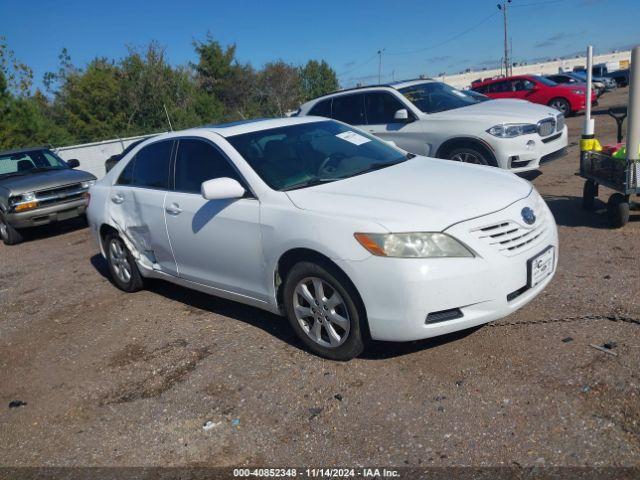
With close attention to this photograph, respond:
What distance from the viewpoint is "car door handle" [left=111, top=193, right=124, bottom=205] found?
216 inches

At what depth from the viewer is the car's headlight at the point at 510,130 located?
7723 mm

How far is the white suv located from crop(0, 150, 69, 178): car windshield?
5.08 m

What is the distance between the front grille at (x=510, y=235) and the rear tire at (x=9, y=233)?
892 centimetres

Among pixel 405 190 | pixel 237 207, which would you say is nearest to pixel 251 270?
pixel 237 207

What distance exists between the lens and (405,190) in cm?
378

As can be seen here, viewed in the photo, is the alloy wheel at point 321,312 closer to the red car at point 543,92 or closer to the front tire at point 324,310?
the front tire at point 324,310

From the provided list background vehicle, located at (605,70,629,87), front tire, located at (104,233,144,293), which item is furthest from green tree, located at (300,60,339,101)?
front tire, located at (104,233,144,293)

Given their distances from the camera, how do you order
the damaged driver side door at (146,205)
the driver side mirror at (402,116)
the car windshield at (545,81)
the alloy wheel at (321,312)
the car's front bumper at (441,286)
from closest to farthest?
the car's front bumper at (441,286) < the alloy wheel at (321,312) < the damaged driver side door at (146,205) < the driver side mirror at (402,116) < the car windshield at (545,81)

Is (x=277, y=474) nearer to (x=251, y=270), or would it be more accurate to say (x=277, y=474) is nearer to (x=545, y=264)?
(x=251, y=270)

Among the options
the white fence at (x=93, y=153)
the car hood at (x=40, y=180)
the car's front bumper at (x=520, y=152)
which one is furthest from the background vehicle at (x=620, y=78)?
the car hood at (x=40, y=180)

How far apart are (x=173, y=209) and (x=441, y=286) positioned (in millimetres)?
2493

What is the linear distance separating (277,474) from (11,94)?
25.8m

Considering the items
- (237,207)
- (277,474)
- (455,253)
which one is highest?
(237,207)

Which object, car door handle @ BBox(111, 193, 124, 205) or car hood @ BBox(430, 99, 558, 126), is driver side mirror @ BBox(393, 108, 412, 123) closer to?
car hood @ BBox(430, 99, 558, 126)
